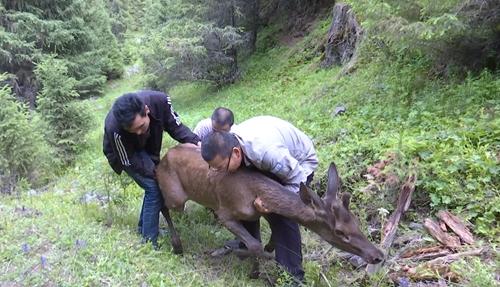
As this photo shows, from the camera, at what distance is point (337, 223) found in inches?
159

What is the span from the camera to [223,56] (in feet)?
62.4

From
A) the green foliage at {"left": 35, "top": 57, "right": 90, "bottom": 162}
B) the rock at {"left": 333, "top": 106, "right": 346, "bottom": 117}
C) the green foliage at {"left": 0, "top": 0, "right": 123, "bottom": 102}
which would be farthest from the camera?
the green foliage at {"left": 0, "top": 0, "right": 123, "bottom": 102}

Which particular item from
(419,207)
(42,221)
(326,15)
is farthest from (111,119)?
(326,15)

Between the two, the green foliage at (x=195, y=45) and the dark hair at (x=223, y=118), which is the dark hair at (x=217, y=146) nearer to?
the dark hair at (x=223, y=118)

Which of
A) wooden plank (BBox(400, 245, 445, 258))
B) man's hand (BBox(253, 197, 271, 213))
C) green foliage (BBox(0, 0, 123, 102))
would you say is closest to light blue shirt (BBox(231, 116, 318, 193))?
man's hand (BBox(253, 197, 271, 213))

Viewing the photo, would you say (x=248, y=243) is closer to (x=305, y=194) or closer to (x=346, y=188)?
(x=305, y=194)

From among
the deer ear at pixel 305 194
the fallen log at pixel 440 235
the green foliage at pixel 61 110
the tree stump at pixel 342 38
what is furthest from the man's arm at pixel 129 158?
the tree stump at pixel 342 38

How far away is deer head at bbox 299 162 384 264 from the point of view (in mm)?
3923

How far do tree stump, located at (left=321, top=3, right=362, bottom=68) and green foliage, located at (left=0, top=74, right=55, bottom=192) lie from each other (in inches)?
345

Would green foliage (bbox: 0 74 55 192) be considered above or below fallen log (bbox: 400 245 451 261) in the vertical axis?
below

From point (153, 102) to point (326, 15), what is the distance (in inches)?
601

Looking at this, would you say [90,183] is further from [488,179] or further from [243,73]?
[243,73]

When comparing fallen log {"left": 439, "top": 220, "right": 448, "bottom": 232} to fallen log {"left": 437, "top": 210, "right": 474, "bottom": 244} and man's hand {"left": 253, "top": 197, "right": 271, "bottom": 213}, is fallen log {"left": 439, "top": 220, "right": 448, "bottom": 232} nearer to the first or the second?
fallen log {"left": 437, "top": 210, "right": 474, "bottom": 244}

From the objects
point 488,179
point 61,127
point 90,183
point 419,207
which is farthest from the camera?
point 61,127
